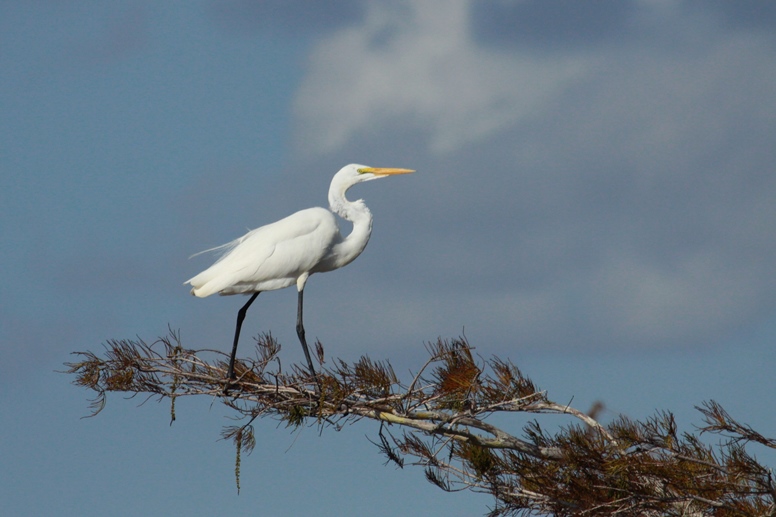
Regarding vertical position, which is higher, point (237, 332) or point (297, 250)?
point (297, 250)

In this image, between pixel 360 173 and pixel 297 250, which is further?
pixel 360 173

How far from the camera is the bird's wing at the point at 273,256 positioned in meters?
7.71

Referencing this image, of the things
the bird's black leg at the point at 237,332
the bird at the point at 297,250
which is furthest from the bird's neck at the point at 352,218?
the bird's black leg at the point at 237,332

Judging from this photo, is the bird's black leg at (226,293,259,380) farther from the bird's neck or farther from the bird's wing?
the bird's neck

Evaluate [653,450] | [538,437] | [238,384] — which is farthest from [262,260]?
[653,450]

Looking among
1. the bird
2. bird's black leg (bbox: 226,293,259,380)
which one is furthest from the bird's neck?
bird's black leg (bbox: 226,293,259,380)

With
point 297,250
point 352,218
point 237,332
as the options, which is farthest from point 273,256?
point 352,218

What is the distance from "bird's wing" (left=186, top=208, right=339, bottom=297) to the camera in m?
7.71

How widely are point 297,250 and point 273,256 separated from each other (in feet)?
0.69

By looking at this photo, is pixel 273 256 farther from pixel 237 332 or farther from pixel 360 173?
pixel 360 173

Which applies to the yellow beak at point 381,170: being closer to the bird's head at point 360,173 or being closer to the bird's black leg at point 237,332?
the bird's head at point 360,173

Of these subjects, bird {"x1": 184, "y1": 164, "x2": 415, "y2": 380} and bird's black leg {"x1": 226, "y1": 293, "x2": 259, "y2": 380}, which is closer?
bird's black leg {"x1": 226, "y1": 293, "x2": 259, "y2": 380}

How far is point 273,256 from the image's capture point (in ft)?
25.7

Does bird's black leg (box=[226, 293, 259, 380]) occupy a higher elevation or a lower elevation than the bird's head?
lower
